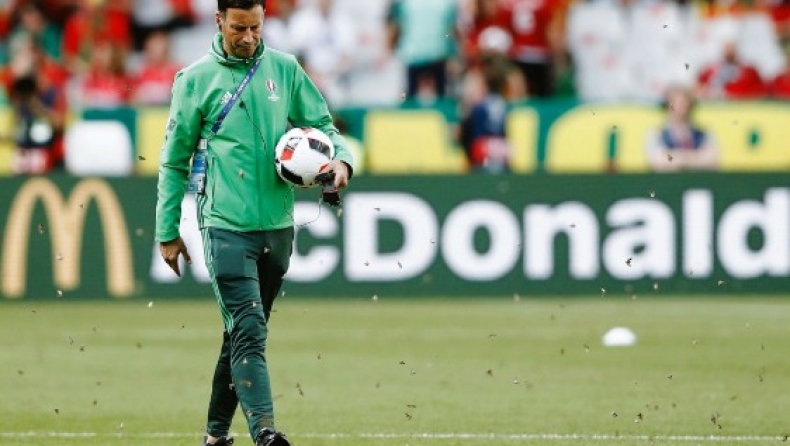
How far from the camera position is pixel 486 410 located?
1144cm

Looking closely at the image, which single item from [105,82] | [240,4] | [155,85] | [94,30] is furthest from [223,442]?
[94,30]

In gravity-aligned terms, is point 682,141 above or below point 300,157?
below

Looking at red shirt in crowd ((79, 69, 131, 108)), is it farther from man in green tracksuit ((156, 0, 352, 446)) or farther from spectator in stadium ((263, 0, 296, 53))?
man in green tracksuit ((156, 0, 352, 446))

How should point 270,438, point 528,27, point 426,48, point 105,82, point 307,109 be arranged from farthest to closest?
point 528,27 → point 426,48 → point 105,82 → point 307,109 → point 270,438

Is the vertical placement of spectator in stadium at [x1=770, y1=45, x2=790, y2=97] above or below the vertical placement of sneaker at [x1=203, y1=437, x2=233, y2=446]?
above

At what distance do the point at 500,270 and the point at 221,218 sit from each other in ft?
35.8

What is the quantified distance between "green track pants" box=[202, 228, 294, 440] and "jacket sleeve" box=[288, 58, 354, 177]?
497mm

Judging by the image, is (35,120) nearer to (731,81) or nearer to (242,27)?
(731,81)

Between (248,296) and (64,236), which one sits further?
(64,236)

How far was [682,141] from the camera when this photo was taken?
20141mm

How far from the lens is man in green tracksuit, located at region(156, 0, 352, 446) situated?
832cm

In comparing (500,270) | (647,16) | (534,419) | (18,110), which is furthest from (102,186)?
(534,419)

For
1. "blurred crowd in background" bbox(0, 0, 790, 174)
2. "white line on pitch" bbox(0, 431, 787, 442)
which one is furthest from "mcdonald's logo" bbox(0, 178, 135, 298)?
"white line on pitch" bbox(0, 431, 787, 442)

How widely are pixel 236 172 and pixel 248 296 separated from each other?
Result: 1.85 feet
